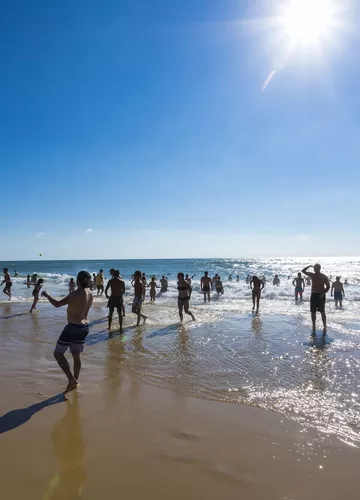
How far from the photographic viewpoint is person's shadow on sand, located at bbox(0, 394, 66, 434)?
12.2ft

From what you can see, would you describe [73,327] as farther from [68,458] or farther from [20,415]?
[68,458]

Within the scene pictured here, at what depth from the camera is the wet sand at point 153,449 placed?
8.89 ft

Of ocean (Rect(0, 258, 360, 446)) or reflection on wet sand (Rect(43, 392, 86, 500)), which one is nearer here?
reflection on wet sand (Rect(43, 392, 86, 500))

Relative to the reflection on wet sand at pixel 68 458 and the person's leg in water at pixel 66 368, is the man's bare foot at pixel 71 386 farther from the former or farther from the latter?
the reflection on wet sand at pixel 68 458

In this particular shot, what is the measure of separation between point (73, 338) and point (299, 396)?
11.5ft

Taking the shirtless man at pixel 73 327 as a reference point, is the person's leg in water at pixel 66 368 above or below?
below

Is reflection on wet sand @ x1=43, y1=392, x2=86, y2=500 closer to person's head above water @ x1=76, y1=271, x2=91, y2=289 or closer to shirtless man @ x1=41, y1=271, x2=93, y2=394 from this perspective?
shirtless man @ x1=41, y1=271, x2=93, y2=394

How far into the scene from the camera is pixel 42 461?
304 cm

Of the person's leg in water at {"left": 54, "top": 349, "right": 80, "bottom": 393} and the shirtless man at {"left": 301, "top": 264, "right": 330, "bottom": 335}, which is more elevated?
the shirtless man at {"left": 301, "top": 264, "right": 330, "bottom": 335}

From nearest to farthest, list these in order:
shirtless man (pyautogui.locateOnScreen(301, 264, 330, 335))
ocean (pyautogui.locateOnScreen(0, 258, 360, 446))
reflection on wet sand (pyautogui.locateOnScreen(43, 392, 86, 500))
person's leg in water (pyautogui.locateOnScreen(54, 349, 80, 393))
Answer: reflection on wet sand (pyautogui.locateOnScreen(43, 392, 86, 500)), ocean (pyautogui.locateOnScreen(0, 258, 360, 446)), person's leg in water (pyautogui.locateOnScreen(54, 349, 80, 393)), shirtless man (pyautogui.locateOnScreen(301, 264, 330, 335))

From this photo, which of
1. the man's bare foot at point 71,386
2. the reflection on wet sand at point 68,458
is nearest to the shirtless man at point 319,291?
the man's bare foot at point 71,386

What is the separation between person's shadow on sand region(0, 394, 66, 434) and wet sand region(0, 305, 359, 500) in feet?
0.04

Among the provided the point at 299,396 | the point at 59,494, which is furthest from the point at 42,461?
the point at 299,396

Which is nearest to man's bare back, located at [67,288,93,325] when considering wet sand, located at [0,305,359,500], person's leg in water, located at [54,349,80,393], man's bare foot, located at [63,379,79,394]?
person's leg in water, located at [54,349,80,393]
